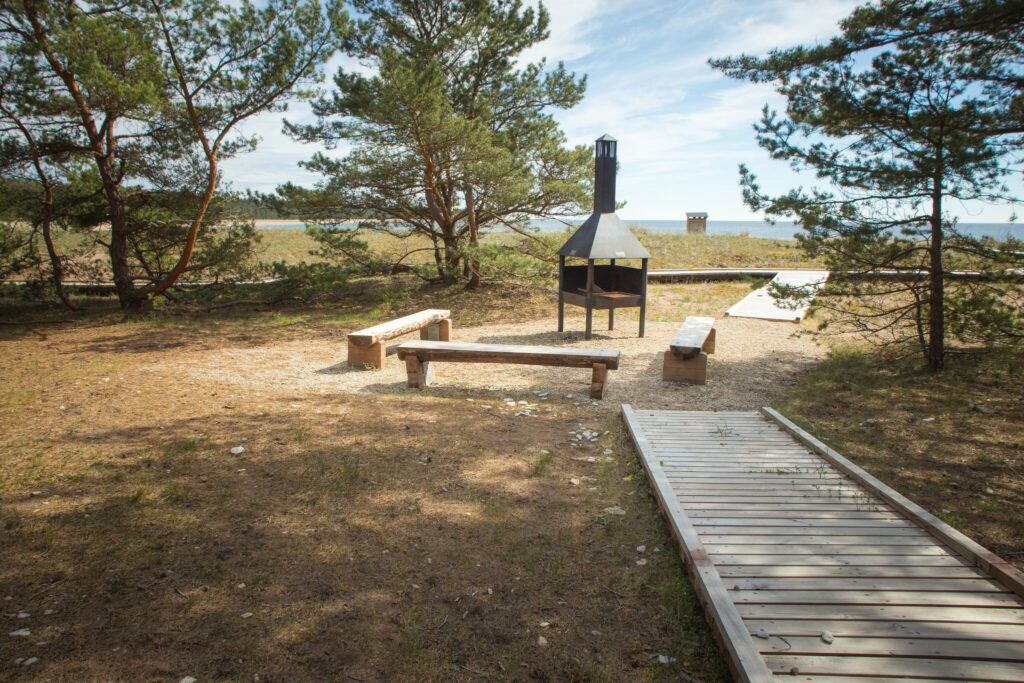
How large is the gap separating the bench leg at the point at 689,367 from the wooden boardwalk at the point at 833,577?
2.66 meters

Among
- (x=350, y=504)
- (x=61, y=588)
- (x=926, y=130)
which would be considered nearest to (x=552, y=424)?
(x=350, y=504)

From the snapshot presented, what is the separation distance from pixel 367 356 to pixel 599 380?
316 centimetres

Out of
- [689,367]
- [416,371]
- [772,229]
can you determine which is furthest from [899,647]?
[772,229]

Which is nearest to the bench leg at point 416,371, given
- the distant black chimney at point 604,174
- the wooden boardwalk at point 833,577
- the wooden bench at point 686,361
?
the wooden bench at point 686,361

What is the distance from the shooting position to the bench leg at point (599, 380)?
626cm

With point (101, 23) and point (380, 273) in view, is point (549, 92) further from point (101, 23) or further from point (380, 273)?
point (101, 23)

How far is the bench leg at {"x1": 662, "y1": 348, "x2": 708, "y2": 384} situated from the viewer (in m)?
6.84

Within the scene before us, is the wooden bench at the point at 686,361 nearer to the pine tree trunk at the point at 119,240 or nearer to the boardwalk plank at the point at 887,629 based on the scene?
the boardwalk plank at the point at 887,629

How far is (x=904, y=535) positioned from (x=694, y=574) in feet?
4.30

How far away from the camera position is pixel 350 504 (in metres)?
3.74

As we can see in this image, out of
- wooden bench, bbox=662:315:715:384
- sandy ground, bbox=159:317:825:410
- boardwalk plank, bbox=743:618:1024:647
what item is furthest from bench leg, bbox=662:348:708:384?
boardwalk plank, bbox=743:618:1024:647

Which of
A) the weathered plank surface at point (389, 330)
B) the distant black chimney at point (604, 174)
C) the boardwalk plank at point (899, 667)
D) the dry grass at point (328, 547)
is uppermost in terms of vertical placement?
the distant black chimney at point (604, 174)

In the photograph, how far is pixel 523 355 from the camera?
629 centimetres

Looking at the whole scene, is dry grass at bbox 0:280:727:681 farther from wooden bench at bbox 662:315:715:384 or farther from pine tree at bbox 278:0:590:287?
pine tree at bbox 278:0:590:287
